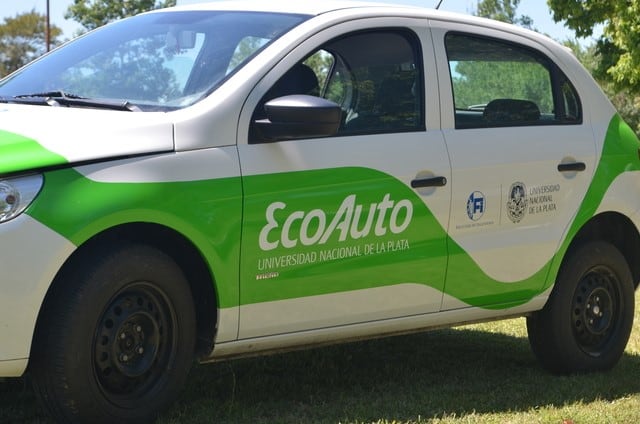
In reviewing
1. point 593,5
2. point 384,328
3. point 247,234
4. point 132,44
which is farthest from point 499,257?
point 593,5

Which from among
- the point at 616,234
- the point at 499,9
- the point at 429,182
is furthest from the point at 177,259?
the point at 499,9

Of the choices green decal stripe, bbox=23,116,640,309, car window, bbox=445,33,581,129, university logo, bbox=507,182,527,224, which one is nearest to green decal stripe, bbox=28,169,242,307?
green decal stripe, bbox=23,116,640,309

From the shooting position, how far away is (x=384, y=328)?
5.54 m

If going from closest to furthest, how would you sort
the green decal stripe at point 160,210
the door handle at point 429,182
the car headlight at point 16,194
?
the car headlight at point 16,194, the green decal stripe at point 160,210, the door handle at point 429,182

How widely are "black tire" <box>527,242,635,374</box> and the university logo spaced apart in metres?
0.57

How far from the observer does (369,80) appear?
18.1ft

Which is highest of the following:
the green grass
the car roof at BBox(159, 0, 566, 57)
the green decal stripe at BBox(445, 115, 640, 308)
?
the car roof at BBox(159, 0, 566, 57)

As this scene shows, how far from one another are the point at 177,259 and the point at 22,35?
282 ft

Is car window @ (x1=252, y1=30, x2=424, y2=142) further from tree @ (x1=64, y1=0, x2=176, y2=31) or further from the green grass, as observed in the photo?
tree @ (x1=64, y1=0, x2=176, y2=31)

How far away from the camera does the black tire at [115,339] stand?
4391 mm

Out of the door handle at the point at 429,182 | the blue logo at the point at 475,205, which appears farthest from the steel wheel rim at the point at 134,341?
the blue logo at the point at 475,205

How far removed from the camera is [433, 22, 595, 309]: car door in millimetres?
5754

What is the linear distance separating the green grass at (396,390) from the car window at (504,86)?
1324 millimetres

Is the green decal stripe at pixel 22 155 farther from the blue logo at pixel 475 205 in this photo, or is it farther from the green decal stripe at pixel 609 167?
the green decal stripe at pixel 609 167
